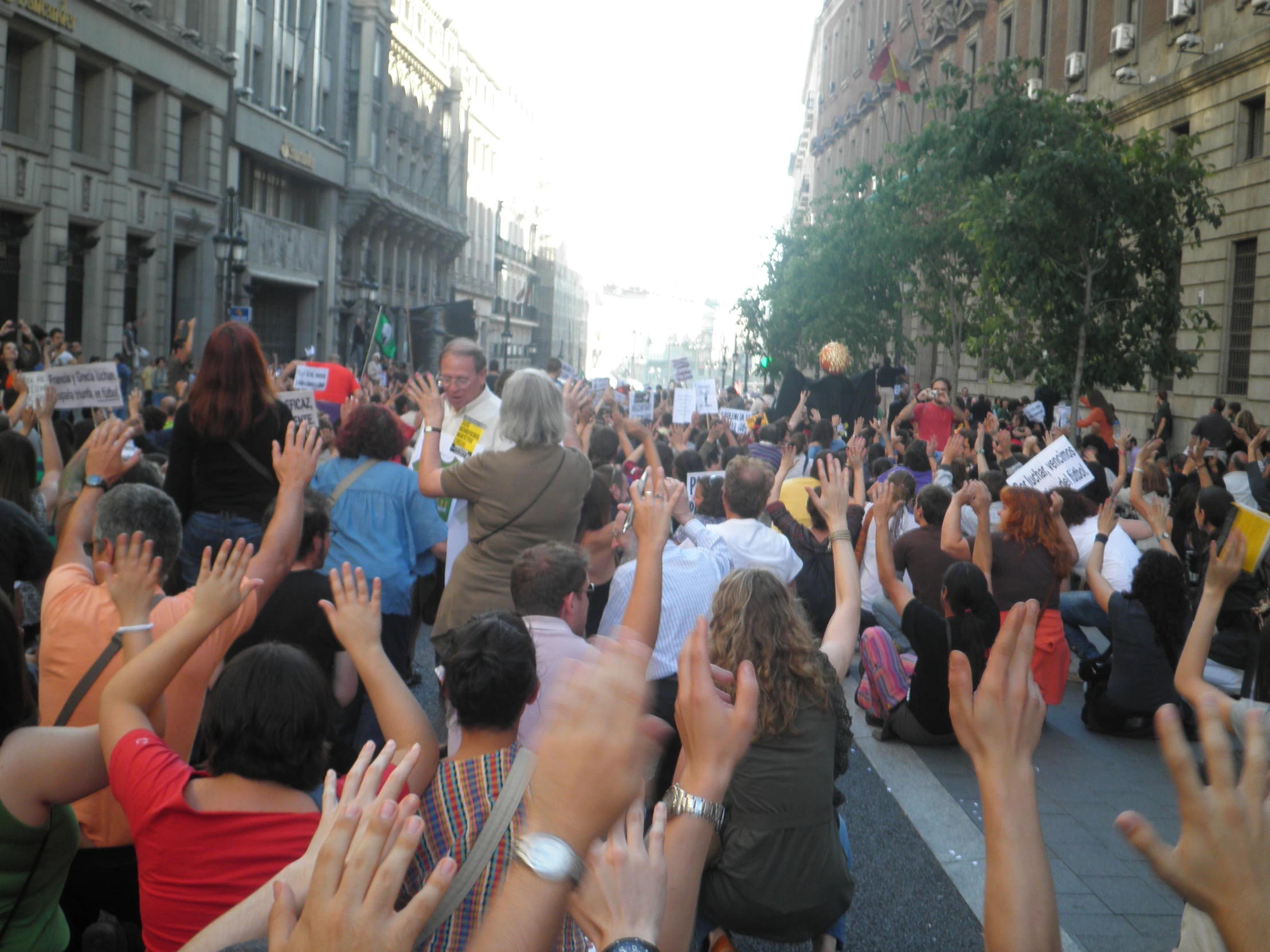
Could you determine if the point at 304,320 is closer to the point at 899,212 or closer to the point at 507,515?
the point at 899,212

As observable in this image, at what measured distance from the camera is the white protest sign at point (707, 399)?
1541 centimetres

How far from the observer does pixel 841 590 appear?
4383 millimetres

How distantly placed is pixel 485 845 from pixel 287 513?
75.1 inches

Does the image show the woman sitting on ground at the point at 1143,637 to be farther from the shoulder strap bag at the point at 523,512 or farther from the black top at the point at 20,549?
the black top at the point at 20,549

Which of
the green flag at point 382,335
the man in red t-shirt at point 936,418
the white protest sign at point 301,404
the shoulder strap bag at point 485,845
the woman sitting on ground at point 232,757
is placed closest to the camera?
the shoulder strap bag at point 485,845

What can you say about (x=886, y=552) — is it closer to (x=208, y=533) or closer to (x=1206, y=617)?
(x=1206, y=617)

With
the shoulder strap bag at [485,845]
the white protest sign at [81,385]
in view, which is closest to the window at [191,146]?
the white protest sign at [81,385]

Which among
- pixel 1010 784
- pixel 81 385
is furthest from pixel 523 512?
pixel 81 385

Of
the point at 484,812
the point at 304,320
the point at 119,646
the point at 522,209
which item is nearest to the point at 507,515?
the point at 119,646

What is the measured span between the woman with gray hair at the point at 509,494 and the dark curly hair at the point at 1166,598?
12.5 feet

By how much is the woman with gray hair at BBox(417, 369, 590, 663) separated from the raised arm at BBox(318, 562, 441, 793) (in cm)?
204

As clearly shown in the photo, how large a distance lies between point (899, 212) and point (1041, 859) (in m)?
29.0

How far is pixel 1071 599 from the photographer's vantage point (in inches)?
359

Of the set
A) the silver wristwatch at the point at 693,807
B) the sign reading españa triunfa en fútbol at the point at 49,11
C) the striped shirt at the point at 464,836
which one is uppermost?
the sign reading españa triunfa en fútbol at the point at 49,11
